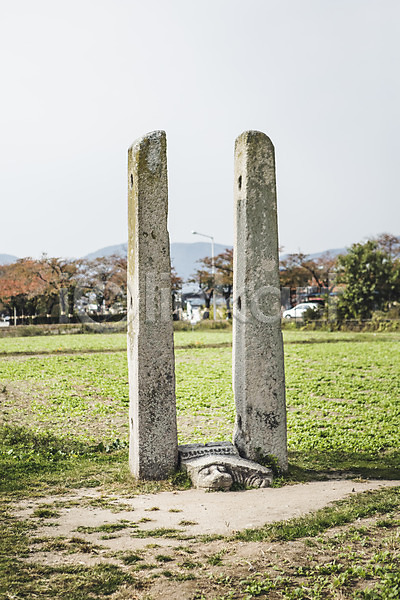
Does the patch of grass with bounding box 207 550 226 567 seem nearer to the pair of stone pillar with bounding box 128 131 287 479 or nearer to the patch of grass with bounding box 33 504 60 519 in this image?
the patch of grass with bounding box 33 504 60 519

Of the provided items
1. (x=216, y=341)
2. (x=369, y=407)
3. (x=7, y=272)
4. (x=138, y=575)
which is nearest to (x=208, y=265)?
(x=7, y=272)

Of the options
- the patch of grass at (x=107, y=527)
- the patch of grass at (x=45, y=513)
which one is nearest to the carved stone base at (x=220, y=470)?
the patch of grass at (x=107, y=527)

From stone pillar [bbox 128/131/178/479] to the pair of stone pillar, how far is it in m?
0.01

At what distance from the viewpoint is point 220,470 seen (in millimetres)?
7520

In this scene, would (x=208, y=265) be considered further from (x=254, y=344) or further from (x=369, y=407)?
(x=254, y=344)

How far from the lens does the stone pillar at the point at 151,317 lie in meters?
7.75

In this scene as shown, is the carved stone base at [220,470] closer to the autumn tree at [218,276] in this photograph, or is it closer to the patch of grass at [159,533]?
the patch of grass at [159,533]

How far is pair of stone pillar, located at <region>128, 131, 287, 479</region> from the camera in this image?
7.77 m

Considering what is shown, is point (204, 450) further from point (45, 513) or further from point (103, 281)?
point (103, 281)

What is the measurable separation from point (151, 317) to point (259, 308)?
143 cm

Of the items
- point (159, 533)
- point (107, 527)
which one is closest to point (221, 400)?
point (107, 527)

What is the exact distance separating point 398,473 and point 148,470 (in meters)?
3.48

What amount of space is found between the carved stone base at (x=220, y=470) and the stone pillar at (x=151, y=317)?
299 mm

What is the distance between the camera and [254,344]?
811 centimetres
